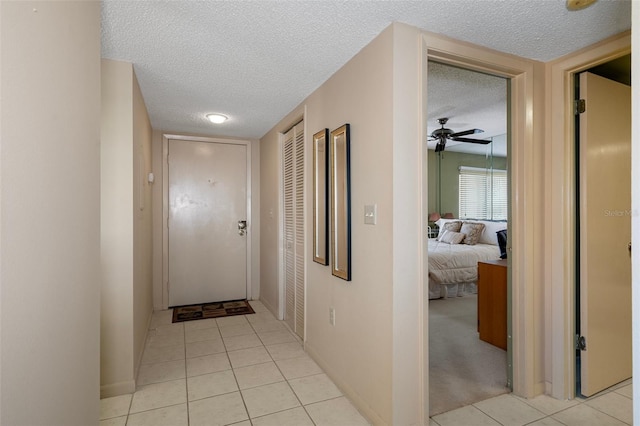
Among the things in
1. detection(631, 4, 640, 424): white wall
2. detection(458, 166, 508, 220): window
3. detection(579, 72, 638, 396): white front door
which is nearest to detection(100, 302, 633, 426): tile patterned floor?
detection(579, 72, 638, 396): white front door

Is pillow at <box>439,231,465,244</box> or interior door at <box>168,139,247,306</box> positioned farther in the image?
pillow at <box>439,231,465,244</box>

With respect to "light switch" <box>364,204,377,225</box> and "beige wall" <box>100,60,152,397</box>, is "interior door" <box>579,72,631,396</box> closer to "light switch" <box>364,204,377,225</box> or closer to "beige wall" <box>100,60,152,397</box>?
"light switch" <box>364,204,377,225</box>

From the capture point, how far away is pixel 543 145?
229 cm

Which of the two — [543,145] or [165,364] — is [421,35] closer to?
[543,145]

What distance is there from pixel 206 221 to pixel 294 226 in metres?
1.61

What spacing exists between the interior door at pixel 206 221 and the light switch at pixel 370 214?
2.95 meters

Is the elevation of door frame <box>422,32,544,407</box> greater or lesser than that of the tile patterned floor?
greater

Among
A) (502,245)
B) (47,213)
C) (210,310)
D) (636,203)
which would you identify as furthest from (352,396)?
(210,310)

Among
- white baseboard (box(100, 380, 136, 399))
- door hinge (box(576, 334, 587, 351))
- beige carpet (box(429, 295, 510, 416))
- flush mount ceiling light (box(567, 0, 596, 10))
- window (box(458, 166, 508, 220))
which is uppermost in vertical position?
flush mount ceiling light (box(567, 0, 596, 10))

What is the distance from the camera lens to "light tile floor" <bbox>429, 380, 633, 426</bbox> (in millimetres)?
1981

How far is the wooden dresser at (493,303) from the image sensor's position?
3.03 metres

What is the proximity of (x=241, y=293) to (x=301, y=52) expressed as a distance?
3431 millimetres

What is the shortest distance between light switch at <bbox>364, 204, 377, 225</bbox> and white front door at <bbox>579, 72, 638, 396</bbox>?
4.50 ft

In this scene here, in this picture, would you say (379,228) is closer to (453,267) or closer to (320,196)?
(320,196)
